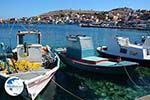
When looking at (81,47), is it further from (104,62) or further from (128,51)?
(128,51)

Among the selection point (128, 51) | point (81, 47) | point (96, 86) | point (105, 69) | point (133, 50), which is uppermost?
point (81, 47)

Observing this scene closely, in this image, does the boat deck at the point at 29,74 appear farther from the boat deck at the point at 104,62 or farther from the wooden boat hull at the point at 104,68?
A: the boat deck at the point at 104,62

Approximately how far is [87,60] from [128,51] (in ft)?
23.0

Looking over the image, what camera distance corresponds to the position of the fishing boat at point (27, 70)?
1976cm

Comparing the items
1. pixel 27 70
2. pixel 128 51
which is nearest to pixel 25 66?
pixel 27 70

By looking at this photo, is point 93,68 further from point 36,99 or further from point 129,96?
point 36,99

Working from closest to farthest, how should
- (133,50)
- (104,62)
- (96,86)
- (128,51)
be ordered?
(96,86) < (104,62) < (133,50) < (128,51)

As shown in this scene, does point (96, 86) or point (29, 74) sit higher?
point (29, 74)

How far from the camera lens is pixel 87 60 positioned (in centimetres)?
3247

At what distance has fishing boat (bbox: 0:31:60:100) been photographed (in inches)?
778

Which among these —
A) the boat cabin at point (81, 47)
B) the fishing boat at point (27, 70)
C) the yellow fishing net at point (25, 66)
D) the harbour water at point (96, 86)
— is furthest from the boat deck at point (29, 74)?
the boat cabin at point (81, 47)

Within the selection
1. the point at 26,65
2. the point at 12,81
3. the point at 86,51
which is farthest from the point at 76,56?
the point at 12,81

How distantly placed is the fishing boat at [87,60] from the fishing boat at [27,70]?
3.35 metres

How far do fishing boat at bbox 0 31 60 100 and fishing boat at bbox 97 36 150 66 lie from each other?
9.78 metres
